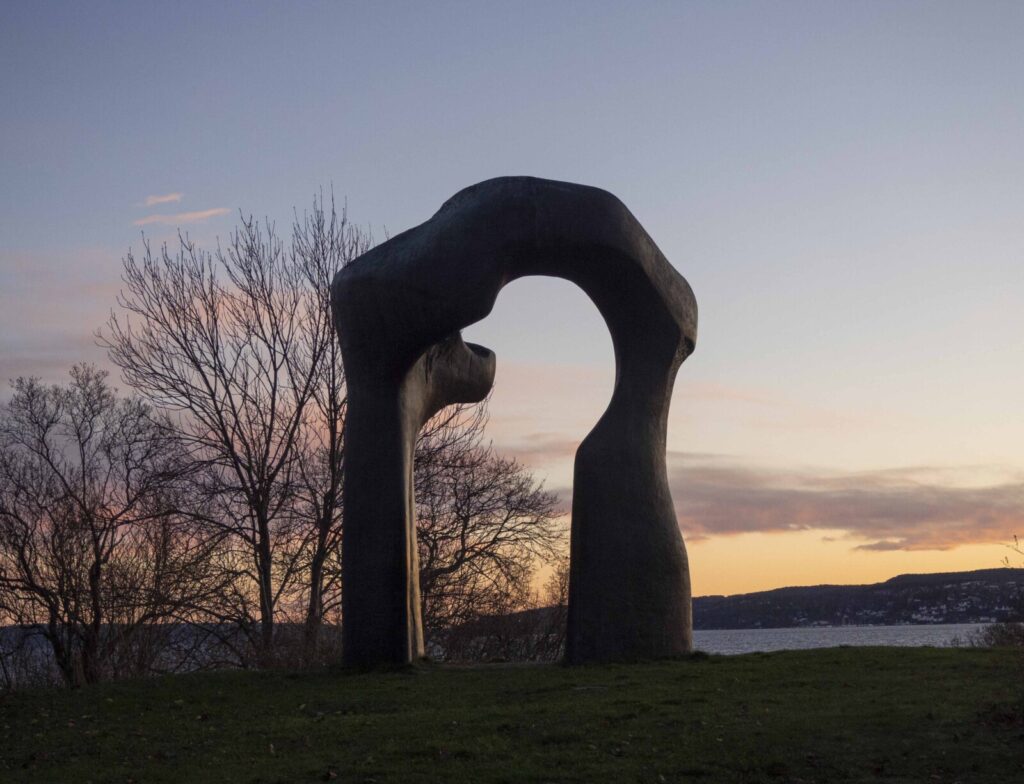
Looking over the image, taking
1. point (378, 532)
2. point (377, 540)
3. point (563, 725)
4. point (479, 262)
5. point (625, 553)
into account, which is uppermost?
point (479, 262)

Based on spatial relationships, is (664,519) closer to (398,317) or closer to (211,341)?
(398,317)

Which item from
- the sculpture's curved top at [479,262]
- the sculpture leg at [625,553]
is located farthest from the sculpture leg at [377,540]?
the sculpture leg at [625,553]

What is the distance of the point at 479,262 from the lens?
1460cm

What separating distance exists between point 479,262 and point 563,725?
6.48 metres

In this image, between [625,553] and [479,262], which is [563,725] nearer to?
[625,553]

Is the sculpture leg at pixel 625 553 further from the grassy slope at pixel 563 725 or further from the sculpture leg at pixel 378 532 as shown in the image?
the sculpture leg at pixel 378 532

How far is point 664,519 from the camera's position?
1494 cm

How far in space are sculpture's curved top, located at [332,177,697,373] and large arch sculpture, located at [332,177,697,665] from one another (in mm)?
18

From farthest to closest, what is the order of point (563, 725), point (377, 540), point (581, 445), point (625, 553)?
point (581, 445) → point (377, 540) → point (625, 553) → point (563, 725)

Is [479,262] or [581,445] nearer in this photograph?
[479,262]

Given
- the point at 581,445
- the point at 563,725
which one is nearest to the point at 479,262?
the point at 581,445

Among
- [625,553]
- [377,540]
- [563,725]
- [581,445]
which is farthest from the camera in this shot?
[581,445]

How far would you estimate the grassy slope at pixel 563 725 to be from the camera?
8.62 m

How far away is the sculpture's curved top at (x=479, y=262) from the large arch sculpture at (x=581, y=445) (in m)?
0.02
